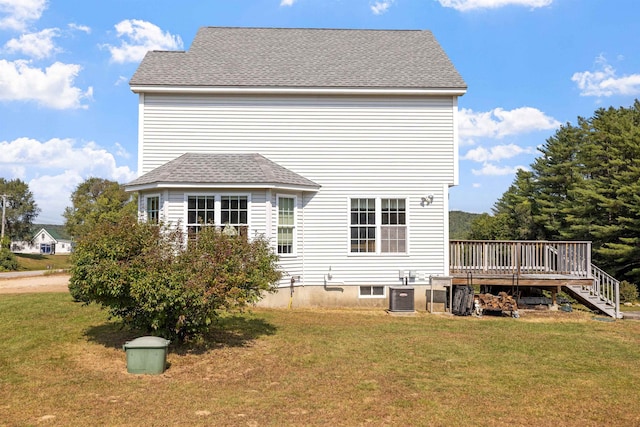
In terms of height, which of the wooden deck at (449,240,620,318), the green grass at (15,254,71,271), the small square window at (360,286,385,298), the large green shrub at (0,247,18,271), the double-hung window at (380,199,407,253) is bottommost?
the green grass at (15,254,71,271)

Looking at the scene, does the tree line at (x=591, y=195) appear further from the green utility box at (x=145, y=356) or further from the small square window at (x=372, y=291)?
the green utility box at (x=145, y=356)

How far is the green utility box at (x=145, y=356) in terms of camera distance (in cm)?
767

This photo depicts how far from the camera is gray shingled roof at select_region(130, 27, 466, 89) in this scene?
49.8ft

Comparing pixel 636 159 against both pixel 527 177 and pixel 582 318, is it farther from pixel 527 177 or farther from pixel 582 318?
pixel 527 177

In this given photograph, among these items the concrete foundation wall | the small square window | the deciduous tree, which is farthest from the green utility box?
the deciduous tree

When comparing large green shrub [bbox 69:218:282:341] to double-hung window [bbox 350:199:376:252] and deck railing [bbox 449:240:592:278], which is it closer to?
double-hung window [bbox 350:199:376:252]

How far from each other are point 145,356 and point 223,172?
716 centimetres

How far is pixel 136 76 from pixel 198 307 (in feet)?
31.7

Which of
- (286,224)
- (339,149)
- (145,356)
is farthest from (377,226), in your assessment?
(145,356)

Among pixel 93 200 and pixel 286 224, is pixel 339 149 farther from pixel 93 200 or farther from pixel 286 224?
pixel 93 200

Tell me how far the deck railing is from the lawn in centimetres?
311

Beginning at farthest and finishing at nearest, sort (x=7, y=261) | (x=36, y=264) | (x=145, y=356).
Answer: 1. (x=36, y=264)
2. (x=7, y=261)
3. (x=145, y=356)

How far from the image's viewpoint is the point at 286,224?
1456cm

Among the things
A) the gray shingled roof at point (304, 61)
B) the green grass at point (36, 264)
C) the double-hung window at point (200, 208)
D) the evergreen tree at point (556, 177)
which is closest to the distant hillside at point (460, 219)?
the evergreen tree at point (556, 177)
